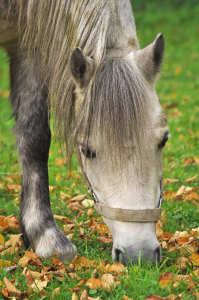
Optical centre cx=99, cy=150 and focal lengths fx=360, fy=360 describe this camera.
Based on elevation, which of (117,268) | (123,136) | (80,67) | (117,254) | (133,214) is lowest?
(117,268)

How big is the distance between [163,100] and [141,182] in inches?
230

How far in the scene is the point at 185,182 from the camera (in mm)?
4152

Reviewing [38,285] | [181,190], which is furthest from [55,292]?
[181,190]

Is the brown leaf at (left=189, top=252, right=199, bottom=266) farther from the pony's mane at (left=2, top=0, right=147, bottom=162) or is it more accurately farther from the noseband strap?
the pony's mane at (left=2, top=0, right=147, bottom=162)

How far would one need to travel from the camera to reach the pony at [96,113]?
2172mm

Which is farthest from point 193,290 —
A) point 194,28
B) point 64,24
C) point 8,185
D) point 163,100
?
point 194,28

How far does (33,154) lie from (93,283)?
120cm

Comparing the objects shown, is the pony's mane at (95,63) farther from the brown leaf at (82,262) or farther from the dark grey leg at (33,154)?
the brown leaf at (82,262)

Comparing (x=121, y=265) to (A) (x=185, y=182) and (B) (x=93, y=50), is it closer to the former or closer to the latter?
(B) (x=93, y=50)

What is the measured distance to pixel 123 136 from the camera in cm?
217

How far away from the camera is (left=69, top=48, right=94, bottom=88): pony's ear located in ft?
7.33

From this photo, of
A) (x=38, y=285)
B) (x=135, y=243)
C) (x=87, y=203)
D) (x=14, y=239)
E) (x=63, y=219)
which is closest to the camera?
(x=135, y=243)

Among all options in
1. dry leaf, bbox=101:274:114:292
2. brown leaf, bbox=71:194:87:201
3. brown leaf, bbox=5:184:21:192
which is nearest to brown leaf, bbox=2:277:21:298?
dry leaf, bbox=101:274:114:292

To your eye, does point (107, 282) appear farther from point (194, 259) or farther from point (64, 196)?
point (64, 196)
